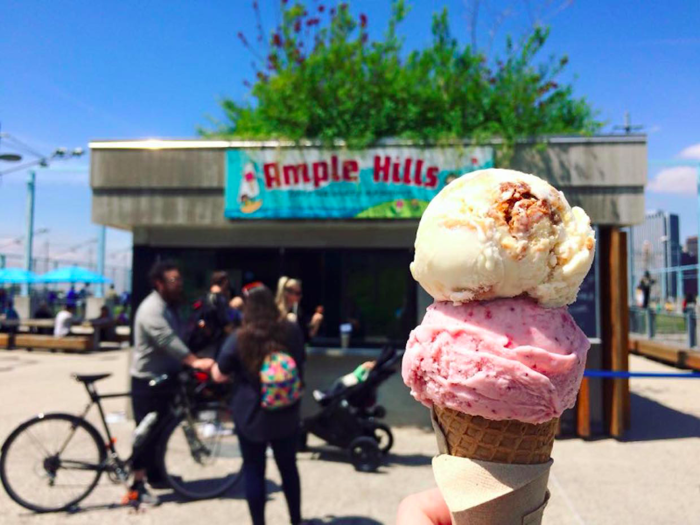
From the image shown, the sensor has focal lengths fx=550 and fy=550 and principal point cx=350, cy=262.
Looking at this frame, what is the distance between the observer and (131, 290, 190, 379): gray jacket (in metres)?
4.67

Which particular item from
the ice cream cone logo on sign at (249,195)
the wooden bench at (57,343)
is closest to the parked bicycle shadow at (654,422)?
the ice cream cone logo on sign at (249,195)

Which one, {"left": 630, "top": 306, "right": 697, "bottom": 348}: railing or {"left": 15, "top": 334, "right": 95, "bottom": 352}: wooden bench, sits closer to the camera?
{"left": 630, "top": 306, "right": 697, "bottom": 348}: railing

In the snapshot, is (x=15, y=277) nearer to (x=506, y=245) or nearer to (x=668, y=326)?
(x=668, y=326)

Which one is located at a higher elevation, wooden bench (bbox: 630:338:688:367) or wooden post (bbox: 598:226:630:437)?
wooden post (bbox: 598:226:630:437)

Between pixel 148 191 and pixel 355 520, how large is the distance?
4939mm

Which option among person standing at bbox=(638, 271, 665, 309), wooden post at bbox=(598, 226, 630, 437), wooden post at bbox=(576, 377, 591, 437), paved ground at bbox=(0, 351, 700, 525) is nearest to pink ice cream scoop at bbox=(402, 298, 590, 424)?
paved ground at bbox=(0, 351, 700, 525)

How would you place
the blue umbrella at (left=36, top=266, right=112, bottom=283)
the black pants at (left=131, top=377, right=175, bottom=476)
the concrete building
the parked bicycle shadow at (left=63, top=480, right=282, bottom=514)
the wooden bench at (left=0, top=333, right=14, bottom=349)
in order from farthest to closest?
the blue umbrella at (left=36, top=266, right=112, bottom=283), the wooden bench at (left=0, top=333, right=14, bottom=349), the concrete building, the black pants at (left=131, top=377, right=175, bottom=476), the parked bicycle shadow at (left=63, top=480, right=282, bottom=514)

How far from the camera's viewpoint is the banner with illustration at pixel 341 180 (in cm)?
673

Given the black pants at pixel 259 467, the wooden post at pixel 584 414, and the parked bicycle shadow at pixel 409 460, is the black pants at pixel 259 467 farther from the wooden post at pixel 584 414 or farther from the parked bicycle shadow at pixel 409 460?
the wooden post at pixel 584 414

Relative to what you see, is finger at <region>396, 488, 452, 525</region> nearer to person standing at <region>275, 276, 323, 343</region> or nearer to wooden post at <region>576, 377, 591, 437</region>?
person standing at <region>275, 276, 323, 343</region>

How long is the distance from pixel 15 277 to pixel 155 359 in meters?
19.7

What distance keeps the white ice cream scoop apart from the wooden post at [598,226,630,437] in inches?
203

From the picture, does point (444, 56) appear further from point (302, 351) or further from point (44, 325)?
point (44, 325)

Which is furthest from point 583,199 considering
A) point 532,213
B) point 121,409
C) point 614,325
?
point 121,409
